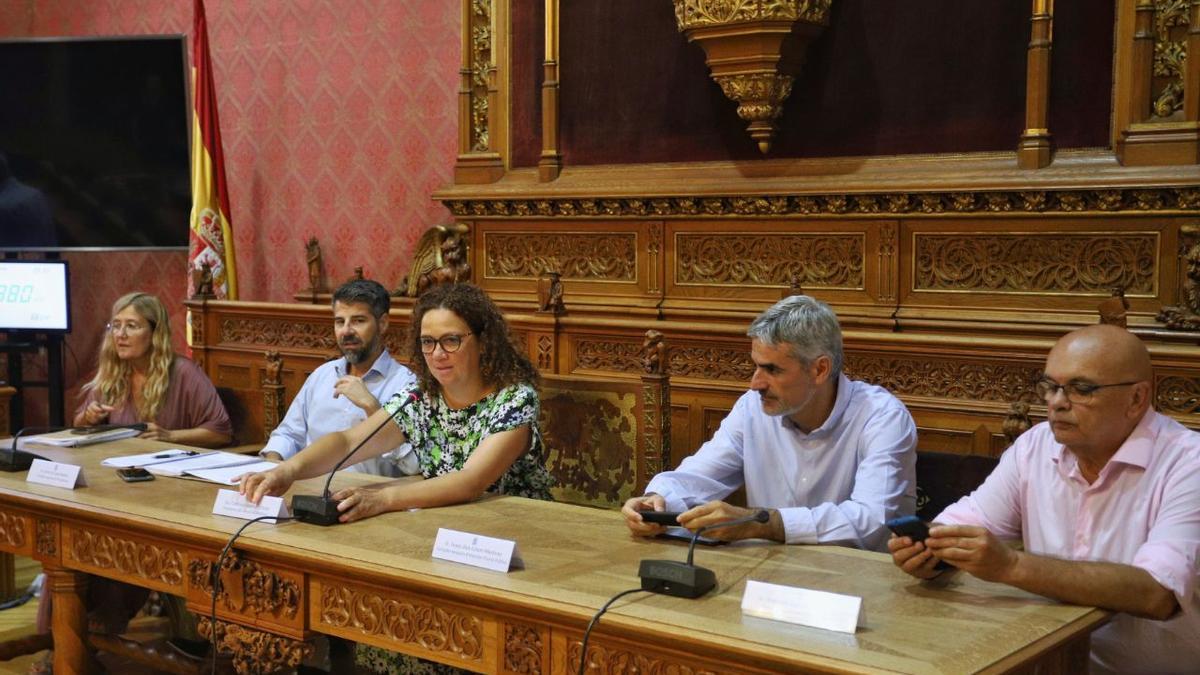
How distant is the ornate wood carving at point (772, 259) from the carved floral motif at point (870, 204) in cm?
10

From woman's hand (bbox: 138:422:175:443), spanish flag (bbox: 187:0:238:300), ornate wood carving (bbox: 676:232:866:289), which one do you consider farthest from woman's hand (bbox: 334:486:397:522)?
spanish flag (bbox: 187:0:238:300)

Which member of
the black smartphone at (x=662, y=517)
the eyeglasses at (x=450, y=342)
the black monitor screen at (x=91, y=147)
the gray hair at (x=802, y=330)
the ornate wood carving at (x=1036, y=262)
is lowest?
the black smartphone at (x=662, y=517)

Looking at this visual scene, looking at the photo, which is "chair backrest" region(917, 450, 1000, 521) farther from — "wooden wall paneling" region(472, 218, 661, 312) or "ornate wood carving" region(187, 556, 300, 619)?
"wooden wall paneling" region(472, 218, 661, 312)

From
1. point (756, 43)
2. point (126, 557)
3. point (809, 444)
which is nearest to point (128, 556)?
point (126, 557)

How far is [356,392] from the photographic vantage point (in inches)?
136

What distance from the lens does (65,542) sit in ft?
9.53

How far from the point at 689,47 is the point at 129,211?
3.21 metres

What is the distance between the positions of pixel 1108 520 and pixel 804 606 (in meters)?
0.69

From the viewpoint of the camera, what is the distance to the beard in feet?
12.5

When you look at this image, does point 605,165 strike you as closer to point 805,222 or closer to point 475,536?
point 805,222

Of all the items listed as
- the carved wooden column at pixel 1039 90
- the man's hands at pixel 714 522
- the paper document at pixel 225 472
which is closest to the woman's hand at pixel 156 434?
the paper document at pixel 225 472

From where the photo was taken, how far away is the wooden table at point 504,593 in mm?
1861

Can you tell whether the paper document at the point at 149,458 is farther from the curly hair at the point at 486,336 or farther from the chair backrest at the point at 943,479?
the chair backrest at the point at 943,479

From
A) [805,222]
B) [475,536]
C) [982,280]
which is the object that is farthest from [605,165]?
[475,536]
